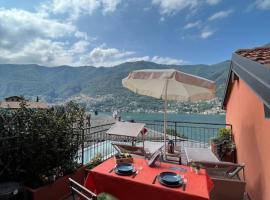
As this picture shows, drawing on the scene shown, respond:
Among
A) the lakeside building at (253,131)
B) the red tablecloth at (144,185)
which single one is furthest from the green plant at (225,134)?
the red tablecloth at (144,185)

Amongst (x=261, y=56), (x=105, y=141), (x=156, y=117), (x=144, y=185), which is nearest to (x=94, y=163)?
(x=144, y=185)

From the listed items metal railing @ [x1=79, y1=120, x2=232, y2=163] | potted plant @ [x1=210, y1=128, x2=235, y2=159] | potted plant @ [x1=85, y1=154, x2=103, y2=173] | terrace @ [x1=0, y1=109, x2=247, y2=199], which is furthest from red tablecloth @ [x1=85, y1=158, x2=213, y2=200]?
potted plant @ [x1=210, y1=128, x2=235, y2=159]

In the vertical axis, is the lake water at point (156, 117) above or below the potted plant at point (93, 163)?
above

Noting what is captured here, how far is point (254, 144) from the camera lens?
4.40 meters

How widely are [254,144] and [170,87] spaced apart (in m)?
2.18

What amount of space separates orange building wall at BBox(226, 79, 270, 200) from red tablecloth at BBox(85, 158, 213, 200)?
3.79ft

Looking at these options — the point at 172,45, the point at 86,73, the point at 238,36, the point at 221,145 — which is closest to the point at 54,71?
the point at 86,73

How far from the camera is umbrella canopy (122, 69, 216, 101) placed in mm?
4875

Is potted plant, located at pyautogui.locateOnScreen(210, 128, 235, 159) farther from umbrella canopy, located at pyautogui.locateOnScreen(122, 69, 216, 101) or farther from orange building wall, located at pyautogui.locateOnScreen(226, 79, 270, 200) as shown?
umbrella canopy, located at pyautogui.locateOnScreen(122, 69, 216, 101)

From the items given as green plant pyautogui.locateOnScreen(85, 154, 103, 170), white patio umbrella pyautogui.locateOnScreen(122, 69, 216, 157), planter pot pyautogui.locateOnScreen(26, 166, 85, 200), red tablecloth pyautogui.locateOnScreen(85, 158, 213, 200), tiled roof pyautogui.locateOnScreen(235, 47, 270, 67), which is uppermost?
tiled roof pyautogui.locateOnScreen(235, 47, 270, 67)

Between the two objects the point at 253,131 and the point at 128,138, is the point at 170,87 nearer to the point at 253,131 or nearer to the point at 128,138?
the point at 253,131

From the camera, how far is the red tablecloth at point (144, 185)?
268cm

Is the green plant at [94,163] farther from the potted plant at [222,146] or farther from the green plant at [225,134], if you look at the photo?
the green plant at [225,134]

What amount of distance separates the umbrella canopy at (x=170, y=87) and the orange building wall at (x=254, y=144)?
827mm
